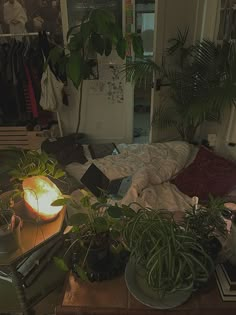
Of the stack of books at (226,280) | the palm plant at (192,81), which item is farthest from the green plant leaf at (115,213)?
the palm plant at (192,81)

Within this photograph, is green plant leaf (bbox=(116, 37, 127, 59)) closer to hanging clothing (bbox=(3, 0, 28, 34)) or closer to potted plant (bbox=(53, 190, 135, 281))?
hanging clothing (bbox=(3, 0, 28, 34))

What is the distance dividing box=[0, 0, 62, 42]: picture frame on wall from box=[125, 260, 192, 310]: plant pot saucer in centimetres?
286

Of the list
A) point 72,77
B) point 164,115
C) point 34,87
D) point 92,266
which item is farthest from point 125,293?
point 34,87

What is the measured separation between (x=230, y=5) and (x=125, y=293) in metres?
2.43

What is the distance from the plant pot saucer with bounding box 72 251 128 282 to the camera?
86cm

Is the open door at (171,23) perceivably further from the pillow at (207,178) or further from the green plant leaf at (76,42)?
the pillow at (207,178)

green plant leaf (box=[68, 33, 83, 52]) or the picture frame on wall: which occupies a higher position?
the picture frame on wall

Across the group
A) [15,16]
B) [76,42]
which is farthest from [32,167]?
[15,16]

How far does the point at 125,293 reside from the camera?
0.83 metres

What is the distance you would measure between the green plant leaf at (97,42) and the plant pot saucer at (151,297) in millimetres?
2156

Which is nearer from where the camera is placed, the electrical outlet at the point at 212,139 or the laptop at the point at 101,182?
the laptop at the point at 101,182

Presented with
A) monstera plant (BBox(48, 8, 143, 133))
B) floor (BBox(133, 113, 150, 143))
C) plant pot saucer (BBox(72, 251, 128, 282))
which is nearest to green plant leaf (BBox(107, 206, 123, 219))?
plant pot saucer (BBox(72, 251, 128, 282))

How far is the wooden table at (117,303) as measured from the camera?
77 centimetres

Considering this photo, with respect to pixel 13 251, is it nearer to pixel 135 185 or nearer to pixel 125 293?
pixel 125 293
